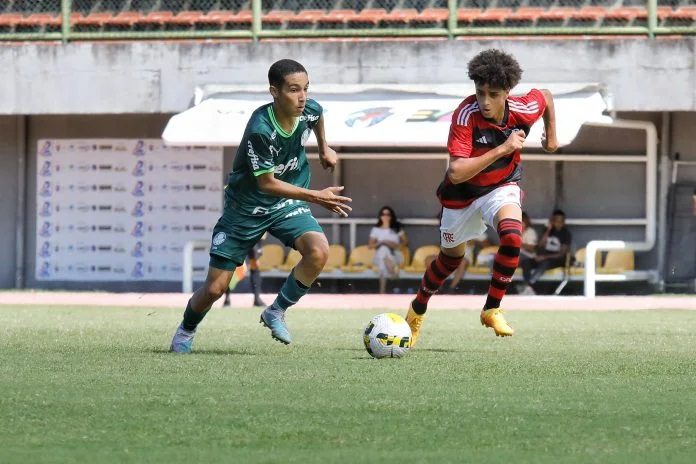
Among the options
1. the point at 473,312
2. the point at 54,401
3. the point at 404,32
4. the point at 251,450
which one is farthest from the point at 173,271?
the point at 251,450

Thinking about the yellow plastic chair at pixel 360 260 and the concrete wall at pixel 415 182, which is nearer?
the yellow plastic chair at pixel 360 260

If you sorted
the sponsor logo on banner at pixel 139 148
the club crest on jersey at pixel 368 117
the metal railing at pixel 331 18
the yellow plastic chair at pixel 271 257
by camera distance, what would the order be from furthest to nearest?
1. the sponsor logo on banner at pixel 139 148
2. the yellow plastic chair at pixel 271 257
3. the metal railing at pixel 331 18
4. the club crest on jersey at pixel 368 117

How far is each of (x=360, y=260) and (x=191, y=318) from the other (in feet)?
47.3

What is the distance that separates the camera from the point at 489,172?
Answer: 11.0 meters

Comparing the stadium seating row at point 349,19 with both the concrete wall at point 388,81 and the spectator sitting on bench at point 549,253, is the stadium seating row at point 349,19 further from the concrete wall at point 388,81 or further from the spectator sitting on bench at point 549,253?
the spectator sitting on bench at point 549,253

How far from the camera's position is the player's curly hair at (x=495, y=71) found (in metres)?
10.5

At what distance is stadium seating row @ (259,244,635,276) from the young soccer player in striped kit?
1269 centimetres

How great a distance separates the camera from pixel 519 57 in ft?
77.5

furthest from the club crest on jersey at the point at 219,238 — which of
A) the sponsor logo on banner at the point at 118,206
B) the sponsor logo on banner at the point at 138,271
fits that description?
the sponsor logo on banner at the point at 138,271

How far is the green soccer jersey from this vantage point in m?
10.3

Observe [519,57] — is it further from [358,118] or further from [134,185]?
[134,185]

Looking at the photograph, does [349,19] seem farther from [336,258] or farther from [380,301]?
[380,301]

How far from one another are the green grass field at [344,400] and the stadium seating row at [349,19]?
1220 cm

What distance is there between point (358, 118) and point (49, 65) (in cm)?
563
